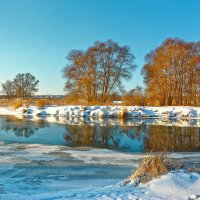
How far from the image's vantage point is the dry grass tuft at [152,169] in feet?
19.1

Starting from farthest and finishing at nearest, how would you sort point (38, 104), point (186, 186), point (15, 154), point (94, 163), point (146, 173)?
1. point (38, 104)
2. point (15, 154)
3. point (94, 163)
4. point (146, 173)
5. point (186, 186)

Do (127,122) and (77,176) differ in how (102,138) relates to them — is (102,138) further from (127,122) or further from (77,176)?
(127,122)

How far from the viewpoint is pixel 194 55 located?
116 feet

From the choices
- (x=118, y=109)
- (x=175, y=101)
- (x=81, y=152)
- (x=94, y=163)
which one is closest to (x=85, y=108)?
(x=118, y=109)

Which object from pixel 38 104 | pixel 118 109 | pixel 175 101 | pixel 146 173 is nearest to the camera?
pixel 146 173

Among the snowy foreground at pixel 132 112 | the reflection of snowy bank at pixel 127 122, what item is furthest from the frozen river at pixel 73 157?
the snowy foreground at pixel 132 112

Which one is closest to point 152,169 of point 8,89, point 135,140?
point 135,140

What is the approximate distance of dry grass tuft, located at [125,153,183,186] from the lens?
19.1 feet

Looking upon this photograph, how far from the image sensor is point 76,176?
741cm

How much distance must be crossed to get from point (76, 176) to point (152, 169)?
215cm

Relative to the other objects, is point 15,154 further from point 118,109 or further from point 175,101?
point 175,101

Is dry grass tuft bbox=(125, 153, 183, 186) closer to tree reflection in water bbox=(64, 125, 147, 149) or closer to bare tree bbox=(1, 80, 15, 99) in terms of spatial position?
tree reflection in water bbox=(64, 125, 147, 149)

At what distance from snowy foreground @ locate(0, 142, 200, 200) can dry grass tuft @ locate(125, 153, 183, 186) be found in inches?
7.9

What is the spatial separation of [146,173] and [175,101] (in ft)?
103
